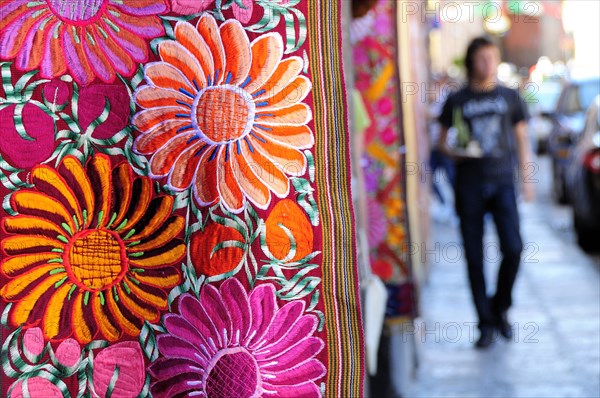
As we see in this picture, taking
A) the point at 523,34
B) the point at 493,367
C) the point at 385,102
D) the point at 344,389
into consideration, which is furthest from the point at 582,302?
the point at 523,34

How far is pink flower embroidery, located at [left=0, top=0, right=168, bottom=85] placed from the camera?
2543 mm

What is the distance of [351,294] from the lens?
8.56 ft

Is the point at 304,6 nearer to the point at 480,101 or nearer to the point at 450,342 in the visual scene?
the point at 480,101

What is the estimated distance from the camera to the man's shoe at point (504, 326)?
606 centimetres

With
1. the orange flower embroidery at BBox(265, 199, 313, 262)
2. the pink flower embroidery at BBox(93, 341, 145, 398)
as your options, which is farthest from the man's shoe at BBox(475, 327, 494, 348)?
the pink flower embroidery at BBox(93, 341, 145, 398)

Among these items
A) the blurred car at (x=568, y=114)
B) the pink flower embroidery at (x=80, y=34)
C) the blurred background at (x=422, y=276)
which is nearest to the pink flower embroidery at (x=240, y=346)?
the pink flower embroidery at (x=80, y=34)

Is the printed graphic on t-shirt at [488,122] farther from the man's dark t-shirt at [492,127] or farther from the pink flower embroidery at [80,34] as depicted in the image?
the pink flower embroidery at [80,34]

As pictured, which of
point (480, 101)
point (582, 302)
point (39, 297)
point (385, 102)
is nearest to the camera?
point (39, 297)

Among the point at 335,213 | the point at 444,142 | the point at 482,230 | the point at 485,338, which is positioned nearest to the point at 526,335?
the point at 485,338

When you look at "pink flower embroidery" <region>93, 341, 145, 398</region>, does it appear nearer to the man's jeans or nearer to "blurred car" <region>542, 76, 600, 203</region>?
the man's jeans

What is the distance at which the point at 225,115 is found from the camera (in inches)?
102

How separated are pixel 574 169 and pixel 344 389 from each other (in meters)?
7.22

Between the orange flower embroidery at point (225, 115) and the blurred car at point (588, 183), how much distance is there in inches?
255

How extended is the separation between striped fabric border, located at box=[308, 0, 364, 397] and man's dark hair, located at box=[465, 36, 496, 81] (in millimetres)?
3413
